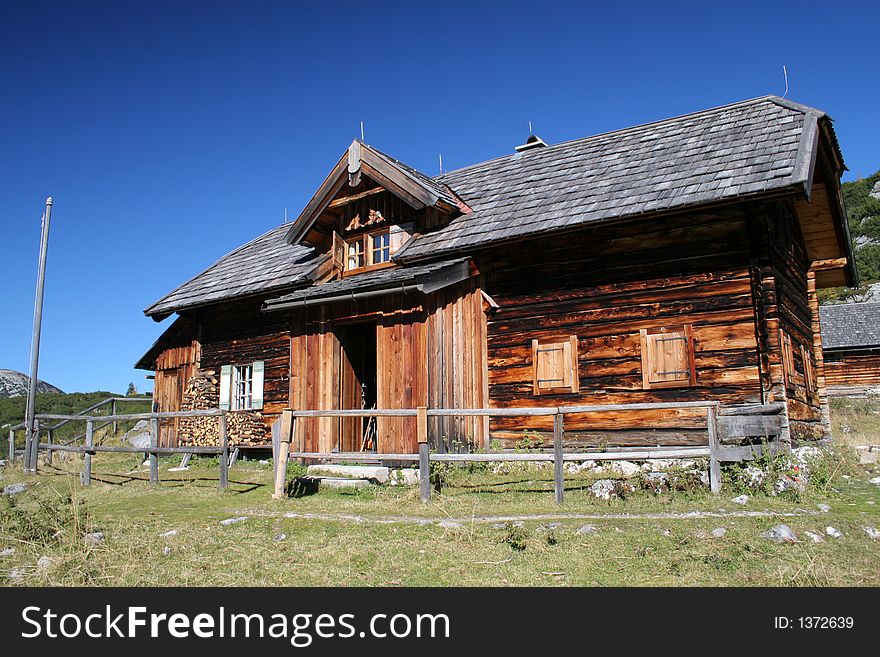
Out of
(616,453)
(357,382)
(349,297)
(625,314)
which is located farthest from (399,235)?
(616,453)

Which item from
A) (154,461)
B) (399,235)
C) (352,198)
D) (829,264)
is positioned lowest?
(154,461)

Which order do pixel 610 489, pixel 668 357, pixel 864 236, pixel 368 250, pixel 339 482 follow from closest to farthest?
pixel 610 489 → pixel 339 482 → pixel 668 357 → pixel 368 250 → pixel 864 236

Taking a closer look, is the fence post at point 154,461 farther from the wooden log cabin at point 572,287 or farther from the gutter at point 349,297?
the gutter at point 349,297

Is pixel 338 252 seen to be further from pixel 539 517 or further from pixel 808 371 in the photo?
pixel 808 371

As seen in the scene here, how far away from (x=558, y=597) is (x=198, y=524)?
479 centimetres

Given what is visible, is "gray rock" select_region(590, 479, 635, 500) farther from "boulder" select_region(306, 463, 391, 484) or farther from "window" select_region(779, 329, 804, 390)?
"window" select_region(779, 329, 804, 390)

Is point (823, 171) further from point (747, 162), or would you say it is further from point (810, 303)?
point (810, 303)

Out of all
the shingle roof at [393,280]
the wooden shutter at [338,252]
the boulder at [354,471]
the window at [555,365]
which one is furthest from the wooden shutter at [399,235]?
the boulder at [354,471]

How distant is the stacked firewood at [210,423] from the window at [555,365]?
731 cm

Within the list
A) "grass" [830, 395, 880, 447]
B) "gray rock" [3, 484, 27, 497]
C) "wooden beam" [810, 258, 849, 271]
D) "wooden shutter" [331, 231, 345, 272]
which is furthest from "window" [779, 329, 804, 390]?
"gray rock" [3, 484, 27, 497]

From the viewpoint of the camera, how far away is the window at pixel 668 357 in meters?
11.3

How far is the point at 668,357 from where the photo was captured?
11438 mm

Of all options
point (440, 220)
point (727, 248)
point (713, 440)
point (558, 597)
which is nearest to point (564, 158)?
point (440, 220)

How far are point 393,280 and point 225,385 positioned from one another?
7522 mm
